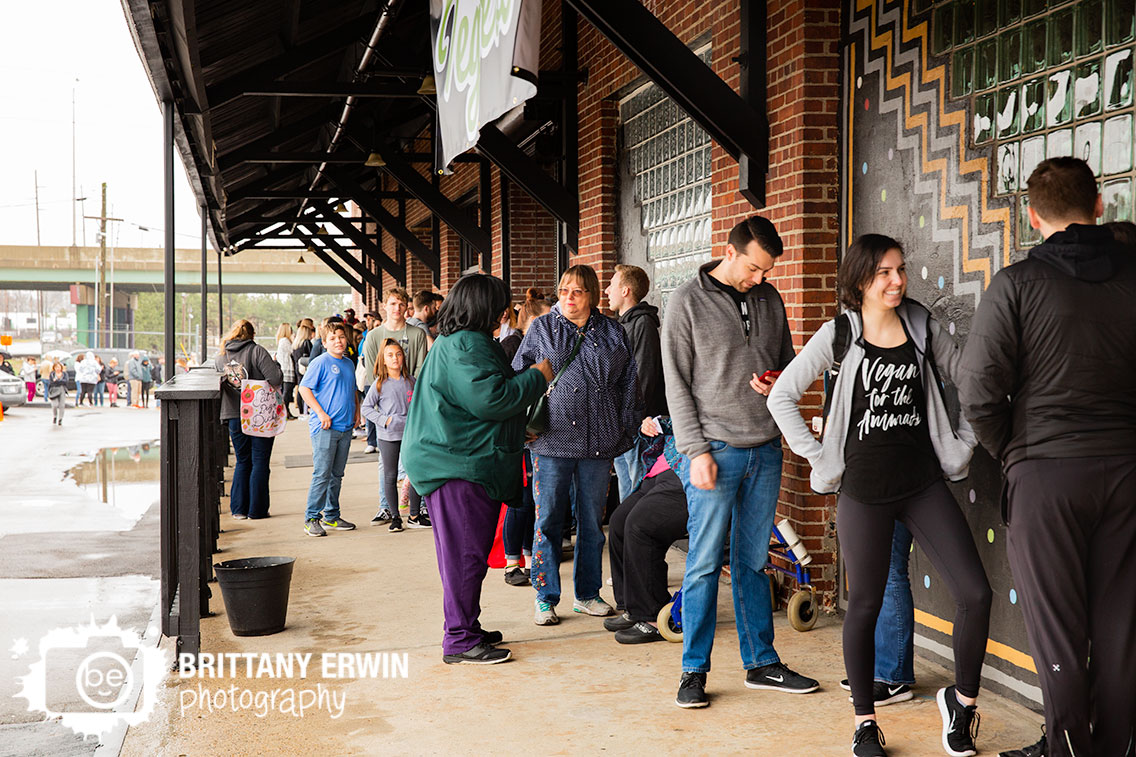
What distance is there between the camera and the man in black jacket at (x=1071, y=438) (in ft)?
10.1

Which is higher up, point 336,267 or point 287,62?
point 336,267

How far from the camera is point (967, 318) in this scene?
4465 mm

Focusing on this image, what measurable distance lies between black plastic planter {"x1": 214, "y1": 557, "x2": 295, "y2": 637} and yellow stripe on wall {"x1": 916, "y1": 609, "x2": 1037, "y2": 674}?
3.15 meters

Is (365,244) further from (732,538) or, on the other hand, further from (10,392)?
(732,538)

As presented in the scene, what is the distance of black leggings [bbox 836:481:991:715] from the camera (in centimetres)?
362

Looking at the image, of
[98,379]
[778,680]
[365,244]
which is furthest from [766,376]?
[98,379]

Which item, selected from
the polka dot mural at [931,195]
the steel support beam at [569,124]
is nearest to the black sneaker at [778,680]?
the polka dot mural at [931,195]

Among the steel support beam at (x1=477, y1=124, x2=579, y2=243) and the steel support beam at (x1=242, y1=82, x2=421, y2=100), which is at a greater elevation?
the steel support beam at (x1=242, y1=82, x2=421, y2=100)

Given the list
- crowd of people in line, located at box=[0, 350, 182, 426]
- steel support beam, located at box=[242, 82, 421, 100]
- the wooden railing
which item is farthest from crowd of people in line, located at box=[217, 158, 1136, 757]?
crowd of people in line, located at box=[0, 350, 182, 426]

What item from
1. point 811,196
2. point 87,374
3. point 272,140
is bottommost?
point 87,374

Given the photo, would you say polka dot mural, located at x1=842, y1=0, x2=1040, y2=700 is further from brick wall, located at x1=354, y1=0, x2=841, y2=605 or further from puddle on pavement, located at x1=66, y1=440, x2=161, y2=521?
puddle on pavement, located at x1=66, y1=440, x2=161, y2=521

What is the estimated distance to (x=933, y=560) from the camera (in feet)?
12.3

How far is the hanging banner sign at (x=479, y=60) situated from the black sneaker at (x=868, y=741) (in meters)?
2.85

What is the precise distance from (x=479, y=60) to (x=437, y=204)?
7466 mm
